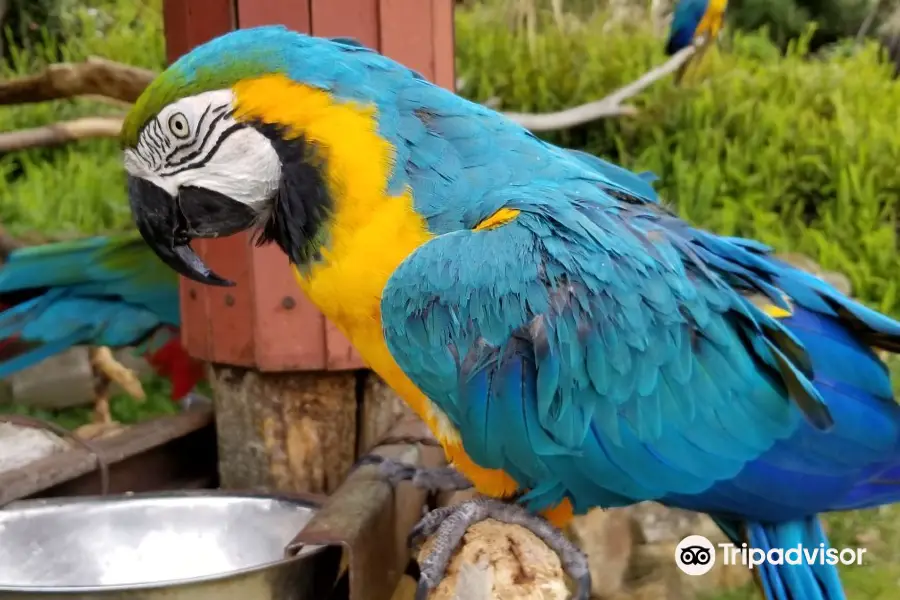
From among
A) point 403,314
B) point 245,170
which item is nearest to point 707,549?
point 403,314

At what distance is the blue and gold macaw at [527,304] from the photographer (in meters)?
0.90

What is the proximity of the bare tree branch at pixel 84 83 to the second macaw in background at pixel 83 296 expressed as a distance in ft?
2.57

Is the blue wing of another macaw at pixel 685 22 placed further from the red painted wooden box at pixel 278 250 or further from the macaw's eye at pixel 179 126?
the macaw's eye at pixel 179 126

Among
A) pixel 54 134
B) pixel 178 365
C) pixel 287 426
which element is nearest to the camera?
pixel 287 426

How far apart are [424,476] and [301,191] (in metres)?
0.57

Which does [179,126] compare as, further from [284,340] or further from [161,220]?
[284,340]

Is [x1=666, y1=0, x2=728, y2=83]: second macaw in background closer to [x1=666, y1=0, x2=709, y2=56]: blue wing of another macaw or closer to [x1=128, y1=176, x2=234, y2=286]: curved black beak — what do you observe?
[x1=666, y1=0, x2=709, y2=56]: blue wing of another macaw

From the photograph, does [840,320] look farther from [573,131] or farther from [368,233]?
[573,131]

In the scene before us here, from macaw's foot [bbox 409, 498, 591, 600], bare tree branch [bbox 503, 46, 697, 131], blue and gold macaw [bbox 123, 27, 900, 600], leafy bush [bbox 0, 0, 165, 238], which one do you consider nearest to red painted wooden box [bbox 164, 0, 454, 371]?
blue and gold macaw [bbox 123, 27, 900, 600]

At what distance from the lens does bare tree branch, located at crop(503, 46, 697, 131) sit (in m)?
3.09

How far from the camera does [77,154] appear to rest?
126 inches

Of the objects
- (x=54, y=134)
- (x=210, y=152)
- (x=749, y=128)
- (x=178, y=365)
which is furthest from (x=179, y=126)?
(x=749, y=128)

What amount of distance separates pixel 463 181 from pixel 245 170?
0.26 metres

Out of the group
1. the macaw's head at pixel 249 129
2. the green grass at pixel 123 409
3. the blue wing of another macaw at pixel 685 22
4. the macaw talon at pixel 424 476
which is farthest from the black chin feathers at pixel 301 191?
the blue wing of another macaw at pixel 685 22
